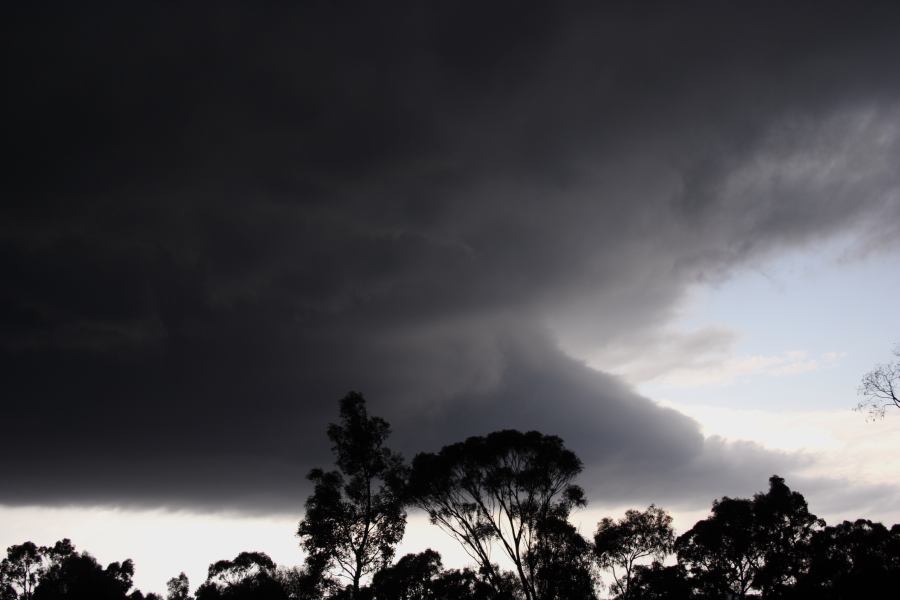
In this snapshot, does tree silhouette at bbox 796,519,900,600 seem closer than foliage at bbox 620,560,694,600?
Yes

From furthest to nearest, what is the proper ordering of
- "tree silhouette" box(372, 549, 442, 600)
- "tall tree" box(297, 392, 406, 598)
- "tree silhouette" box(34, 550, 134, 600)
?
1. "tree silhouette" box(34, 550, 134, 600)
2. "tree silhouette" box(372, 549, 442, 600)
3. "tall tree" box(297, 392, 406, 598)

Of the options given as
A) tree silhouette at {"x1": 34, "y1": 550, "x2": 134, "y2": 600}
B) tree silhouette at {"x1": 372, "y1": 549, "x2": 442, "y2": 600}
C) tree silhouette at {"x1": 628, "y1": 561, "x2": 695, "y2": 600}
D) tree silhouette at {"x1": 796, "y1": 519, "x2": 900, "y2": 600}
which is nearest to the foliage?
tree silhouette at {"x1": 628, "y1": 561, "x2": 695, "y2": 600}

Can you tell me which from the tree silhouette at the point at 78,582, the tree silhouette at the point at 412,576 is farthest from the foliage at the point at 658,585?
the tree silhouette at the point at 78,582

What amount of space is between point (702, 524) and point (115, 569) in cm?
10977

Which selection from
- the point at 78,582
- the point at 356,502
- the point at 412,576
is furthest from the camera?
the point at 78,582

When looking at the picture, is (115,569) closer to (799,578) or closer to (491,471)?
(491,471)

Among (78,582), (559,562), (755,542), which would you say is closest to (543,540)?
(559,562)

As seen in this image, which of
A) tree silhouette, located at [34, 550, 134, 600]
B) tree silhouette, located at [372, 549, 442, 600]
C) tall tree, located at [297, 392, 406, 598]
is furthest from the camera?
tree silhouette, located at [34, 550, 134, 600]

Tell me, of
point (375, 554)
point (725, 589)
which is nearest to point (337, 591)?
point (375, 554)

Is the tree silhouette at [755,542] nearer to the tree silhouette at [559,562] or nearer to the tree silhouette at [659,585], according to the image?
the tree silhouette at [659,585]

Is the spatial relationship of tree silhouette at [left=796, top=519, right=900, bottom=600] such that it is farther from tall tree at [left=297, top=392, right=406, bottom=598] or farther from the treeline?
tall tree at [left=297, top=392, right=406, bottom=598]

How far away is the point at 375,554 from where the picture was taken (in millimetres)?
40781

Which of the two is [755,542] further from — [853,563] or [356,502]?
[356,502]

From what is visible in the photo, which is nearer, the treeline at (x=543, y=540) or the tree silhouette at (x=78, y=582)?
the treeline at (x=543, y=540)
